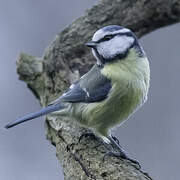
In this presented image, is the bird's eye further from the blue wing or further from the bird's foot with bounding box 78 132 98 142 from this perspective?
the bird's foot with bounding box 78 132 98 142

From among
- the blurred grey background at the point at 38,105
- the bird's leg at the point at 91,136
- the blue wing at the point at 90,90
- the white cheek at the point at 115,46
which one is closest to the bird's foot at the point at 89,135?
the bird's leg at the point at 91,136

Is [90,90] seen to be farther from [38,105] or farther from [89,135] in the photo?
[38,105]

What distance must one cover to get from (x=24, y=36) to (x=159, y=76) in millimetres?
914

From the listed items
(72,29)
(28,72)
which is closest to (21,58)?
(28,72)

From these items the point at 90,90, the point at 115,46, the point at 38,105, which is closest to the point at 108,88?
the point at 90,90

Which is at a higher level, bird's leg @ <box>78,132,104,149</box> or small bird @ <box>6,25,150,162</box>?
small bird @ <box>6,25,150,162</box>

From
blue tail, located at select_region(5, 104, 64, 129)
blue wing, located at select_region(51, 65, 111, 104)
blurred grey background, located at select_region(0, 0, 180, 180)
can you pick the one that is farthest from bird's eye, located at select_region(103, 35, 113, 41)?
blurred grey background, located at select_region(0, 0, 180, 180)

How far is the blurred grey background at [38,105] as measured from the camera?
3.83 m

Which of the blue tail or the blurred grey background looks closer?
the blue tail

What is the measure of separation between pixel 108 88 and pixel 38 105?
1418 mm

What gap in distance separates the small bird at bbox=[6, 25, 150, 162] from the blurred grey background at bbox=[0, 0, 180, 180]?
101 centimetres

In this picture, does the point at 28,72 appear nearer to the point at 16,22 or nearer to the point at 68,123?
the point at 68,123

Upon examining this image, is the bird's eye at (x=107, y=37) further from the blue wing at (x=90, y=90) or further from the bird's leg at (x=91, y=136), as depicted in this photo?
the bird's leg at (x=91, y=136)

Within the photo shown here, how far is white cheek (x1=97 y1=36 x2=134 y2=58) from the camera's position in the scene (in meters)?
2.78
